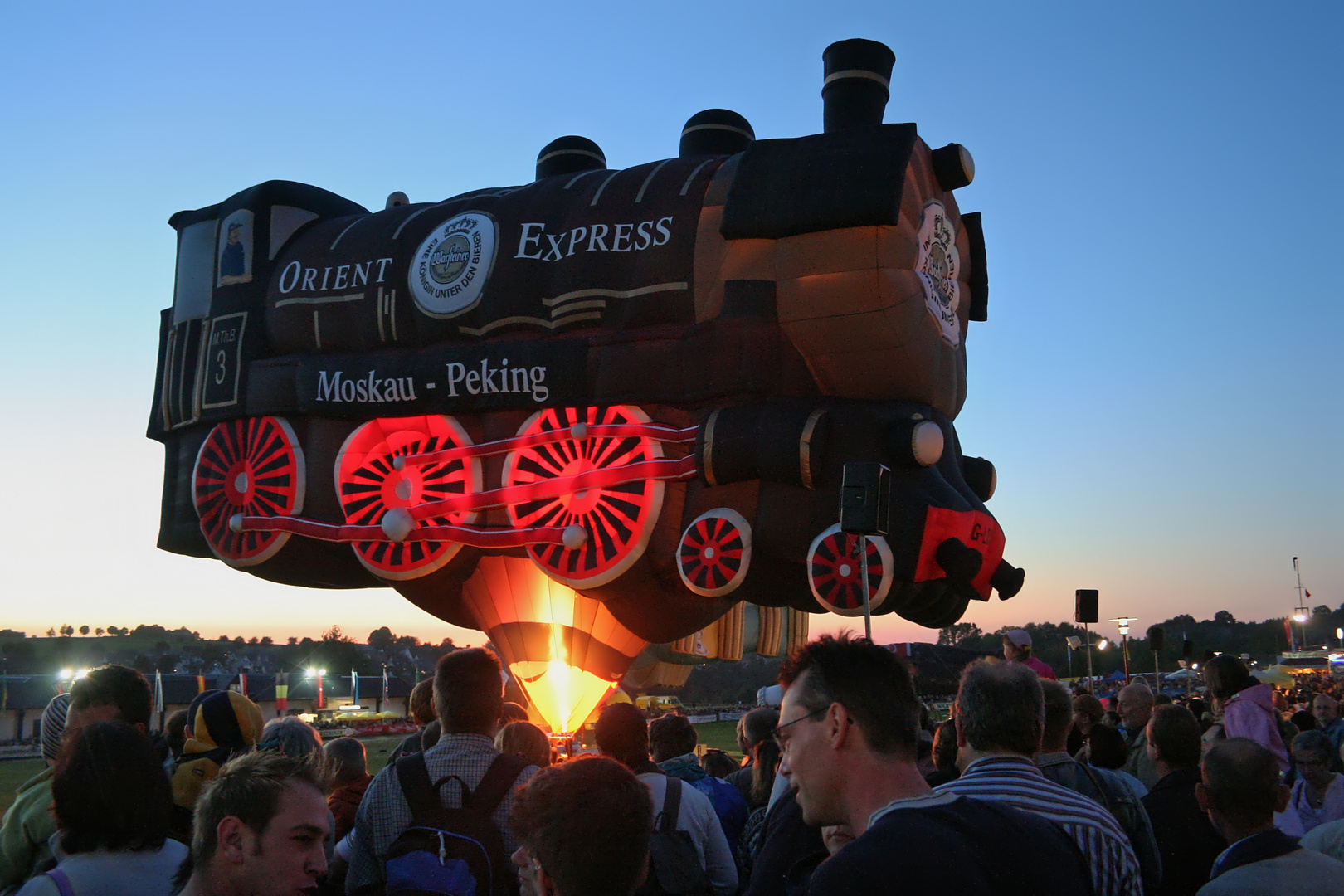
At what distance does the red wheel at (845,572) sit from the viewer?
1209 centimetres

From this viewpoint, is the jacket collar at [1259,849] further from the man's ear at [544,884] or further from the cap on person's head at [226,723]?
the cap on person's head at [226,723]

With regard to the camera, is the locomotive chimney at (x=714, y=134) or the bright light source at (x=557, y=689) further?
the locomotive chimney at (x=714, y=134)

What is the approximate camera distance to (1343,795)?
5.58 metres

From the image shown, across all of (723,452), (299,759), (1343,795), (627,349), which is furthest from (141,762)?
(627,349)

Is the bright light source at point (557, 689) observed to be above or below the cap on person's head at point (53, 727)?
below

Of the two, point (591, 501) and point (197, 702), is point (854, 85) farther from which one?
point (197, 702)

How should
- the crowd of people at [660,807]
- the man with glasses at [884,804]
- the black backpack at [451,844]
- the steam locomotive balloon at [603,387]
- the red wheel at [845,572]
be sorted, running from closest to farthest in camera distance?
the man with glasses at [884,804] < the crowd of people at [660,807] < the black backpack at [451,844] < the red wheel at [845,572] < the steam locomotive balloon at [603,387]

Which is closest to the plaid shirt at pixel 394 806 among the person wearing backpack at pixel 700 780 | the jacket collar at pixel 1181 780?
the person wearing backpack at pixel 700 780

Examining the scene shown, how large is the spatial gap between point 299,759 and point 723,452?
33.6 feet

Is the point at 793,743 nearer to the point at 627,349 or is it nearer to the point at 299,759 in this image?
the point at 299,759

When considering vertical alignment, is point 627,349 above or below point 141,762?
above

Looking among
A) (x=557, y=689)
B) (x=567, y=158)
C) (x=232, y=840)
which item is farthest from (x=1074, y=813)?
(x=567, y=158)

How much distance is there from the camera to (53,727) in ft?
13.0

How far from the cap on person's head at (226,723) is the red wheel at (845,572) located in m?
8.41
